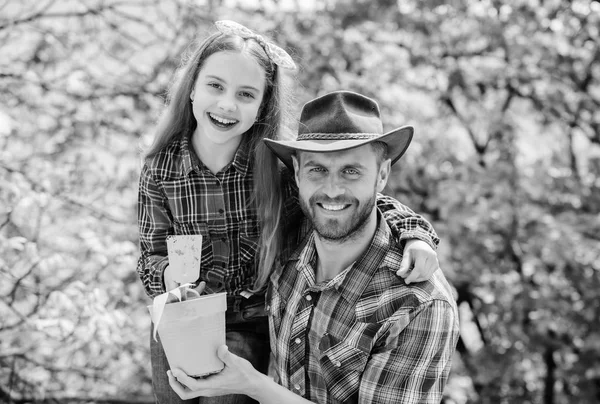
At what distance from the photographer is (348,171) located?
2.07 m

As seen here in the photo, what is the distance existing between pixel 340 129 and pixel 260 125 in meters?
0.39

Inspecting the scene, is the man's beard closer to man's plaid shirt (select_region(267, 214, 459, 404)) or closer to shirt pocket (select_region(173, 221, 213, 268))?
man's plaid shirt (select_region(267, 214, 459, 404))

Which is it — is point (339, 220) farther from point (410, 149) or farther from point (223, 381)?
point (410, 149)

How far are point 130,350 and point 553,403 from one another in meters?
2.94

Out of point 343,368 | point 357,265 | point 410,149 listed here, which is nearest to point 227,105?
point 357,265

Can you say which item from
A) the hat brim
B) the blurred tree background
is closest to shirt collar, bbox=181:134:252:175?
the hat brim

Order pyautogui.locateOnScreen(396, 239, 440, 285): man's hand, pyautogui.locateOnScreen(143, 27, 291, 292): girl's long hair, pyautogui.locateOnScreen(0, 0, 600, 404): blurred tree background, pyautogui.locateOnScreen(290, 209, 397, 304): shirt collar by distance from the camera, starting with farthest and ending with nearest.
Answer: pyautogui.locateOnScreen(0, 0, 600, 404): blurred tree background < pyautogui.locateOnScreen(143, 27, 291, 292): girl's long hair < pyautogui.locateOnScreen(290, 209, 397, 304): shirt collar < pyautogui.locateOnScreen(396, 239, 440, 285): man's hand

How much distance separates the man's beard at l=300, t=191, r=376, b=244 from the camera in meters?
2.06

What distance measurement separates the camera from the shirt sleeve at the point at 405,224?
2174mm

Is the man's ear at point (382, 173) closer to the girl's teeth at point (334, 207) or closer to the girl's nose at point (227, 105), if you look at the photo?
the girl's teeth at point (334, 207)

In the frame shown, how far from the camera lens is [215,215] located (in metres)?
2.27

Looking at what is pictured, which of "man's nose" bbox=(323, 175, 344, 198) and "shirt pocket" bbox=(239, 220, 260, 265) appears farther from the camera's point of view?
"shirt pocket" bbox=(239, 220, 260, 265)

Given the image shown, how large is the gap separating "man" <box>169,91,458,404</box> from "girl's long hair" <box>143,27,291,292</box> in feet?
0.27

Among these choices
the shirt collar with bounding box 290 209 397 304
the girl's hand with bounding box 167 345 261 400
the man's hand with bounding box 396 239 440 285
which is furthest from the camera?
the shirt collar with bounding box 290 209 397 304
